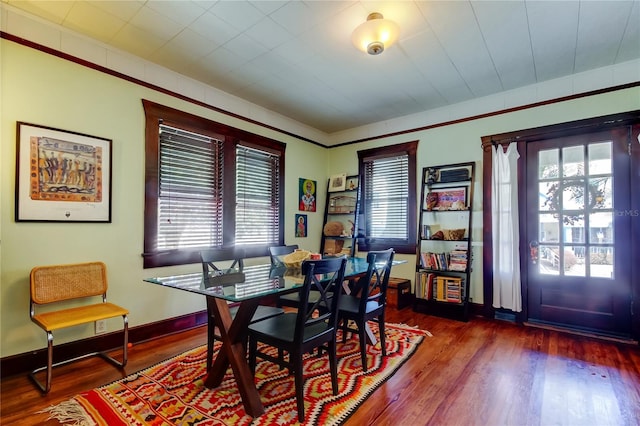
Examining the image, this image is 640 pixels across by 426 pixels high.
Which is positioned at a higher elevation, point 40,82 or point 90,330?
point 40,82

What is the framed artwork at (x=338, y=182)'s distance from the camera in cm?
508

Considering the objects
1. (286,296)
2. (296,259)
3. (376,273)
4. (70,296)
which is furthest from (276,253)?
(70,296)

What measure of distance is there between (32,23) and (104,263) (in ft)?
6.51

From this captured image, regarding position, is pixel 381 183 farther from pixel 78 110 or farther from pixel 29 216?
pixel 29 216

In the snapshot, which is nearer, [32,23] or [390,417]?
[390,417]

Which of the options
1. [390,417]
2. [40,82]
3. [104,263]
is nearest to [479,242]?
[390,417]

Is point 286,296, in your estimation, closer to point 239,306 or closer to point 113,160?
point 239,306

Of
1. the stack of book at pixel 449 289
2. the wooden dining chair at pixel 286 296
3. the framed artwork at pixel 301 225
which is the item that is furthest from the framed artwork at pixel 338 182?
the stack of book at pixel 449 289

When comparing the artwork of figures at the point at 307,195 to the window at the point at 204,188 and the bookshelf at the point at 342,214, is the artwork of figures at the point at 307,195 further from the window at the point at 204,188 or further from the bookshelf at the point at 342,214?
the window at the point at 204,188

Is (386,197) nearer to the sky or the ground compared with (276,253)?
nearer to the sky

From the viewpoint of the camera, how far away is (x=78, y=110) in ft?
8.66

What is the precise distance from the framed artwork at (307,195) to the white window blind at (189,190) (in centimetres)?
142

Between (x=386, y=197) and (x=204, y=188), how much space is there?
104 inches

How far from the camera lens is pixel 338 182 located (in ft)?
16.9
